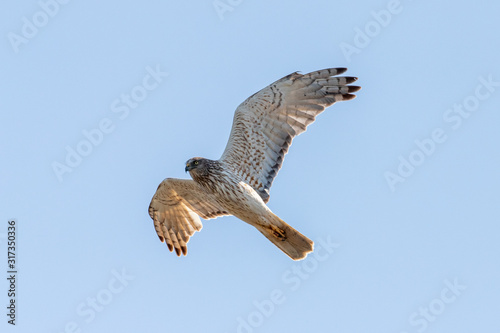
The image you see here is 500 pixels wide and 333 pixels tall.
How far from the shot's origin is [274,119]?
14.1 meters

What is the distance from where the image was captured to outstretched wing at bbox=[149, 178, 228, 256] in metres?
14.8

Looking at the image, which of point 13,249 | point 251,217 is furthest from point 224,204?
point 13,249

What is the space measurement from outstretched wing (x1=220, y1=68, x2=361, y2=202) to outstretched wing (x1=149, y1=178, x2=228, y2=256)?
875 mm

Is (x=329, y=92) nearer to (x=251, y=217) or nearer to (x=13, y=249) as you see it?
(x=251, y=217)

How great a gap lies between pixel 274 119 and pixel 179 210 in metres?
2.53

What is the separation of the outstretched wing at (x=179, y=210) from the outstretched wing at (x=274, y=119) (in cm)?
88

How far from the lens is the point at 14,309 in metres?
14.5

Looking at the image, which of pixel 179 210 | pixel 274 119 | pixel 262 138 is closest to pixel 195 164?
pixel 262 138

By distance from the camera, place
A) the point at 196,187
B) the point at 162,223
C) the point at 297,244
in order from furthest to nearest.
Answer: the point at 162,223
the point at 196,187
the point at 297,244

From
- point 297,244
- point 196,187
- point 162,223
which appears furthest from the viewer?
point 162,223

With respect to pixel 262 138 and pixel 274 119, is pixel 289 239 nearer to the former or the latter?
pixel 262 138

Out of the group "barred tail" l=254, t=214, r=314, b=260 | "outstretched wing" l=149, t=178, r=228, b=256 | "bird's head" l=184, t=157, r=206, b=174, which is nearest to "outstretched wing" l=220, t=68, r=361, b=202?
"bird's head" l=184, t=157, r=206, b=174

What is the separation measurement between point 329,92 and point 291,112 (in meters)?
0.66

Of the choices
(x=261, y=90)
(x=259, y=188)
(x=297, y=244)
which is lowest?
(x=297, y=244)
